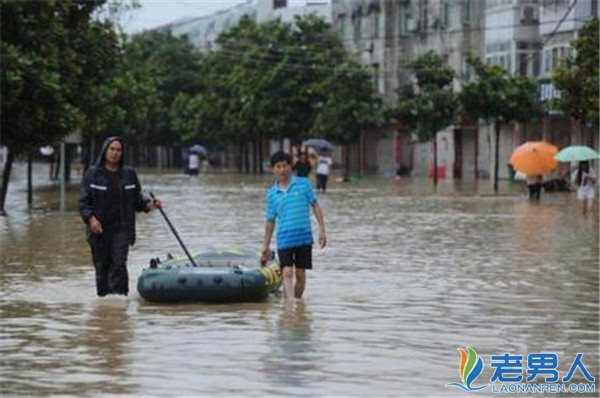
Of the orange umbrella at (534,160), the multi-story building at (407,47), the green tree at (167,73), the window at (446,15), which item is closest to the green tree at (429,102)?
the multi-story building at (407,47)

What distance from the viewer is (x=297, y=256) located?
15531mm

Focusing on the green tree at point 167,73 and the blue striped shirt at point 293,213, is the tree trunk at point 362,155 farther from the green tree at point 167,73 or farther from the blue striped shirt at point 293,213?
the blue striped shirt at point 293,213

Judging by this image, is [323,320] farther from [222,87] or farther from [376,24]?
[222,87]

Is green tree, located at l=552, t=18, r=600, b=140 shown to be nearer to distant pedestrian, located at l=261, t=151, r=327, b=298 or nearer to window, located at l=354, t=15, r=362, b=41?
distant pedestrian, located at l=261, t=151, r=327, b=298

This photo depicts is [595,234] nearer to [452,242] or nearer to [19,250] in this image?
[452,242]

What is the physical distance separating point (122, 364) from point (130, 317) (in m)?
3.03

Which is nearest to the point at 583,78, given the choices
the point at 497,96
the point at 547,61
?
the point at 497,96

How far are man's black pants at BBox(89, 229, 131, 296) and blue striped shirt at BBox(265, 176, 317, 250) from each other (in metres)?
1.56

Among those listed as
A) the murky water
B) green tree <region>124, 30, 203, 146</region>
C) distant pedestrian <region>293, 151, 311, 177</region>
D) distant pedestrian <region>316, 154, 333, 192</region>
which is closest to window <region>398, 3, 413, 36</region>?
green tree <region>124, 30, 203, 146</region>

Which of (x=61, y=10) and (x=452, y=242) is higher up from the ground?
(x=61, y=10)

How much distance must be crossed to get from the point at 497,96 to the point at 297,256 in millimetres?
41488

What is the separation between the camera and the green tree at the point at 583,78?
4069cm

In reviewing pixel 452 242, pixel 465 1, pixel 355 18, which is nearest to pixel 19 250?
pixel 452 242

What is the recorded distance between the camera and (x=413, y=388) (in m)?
10.4
